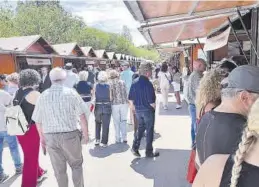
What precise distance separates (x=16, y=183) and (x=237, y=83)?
435 centimetres

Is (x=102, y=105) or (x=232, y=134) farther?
(x=102, y=105)

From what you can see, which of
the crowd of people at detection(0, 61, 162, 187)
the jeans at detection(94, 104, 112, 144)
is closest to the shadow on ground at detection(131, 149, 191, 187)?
the crowd of people at detection(0, 61, 162, 187)

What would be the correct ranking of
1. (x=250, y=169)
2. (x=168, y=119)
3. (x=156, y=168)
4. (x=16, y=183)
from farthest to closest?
(x=168, y=119)
(x=156, y=168)
(x=16, y=183)
(x=250, y=169)

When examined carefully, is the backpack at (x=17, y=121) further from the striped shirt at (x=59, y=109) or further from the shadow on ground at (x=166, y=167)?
the shadow on ground at (x=166, y=167)

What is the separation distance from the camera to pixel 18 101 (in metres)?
4.61

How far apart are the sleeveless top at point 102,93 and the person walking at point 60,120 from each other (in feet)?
9.38

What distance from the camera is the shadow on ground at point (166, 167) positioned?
16.1 feet

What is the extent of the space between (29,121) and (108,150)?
8.13 ft

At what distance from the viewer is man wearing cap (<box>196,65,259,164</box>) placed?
76.6 inches

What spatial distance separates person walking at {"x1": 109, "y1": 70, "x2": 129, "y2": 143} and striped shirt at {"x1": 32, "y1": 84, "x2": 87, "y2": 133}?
9.79 feet

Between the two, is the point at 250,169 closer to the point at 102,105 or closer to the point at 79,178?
the point at 79,178

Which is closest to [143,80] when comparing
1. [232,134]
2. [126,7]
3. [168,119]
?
[126,7]

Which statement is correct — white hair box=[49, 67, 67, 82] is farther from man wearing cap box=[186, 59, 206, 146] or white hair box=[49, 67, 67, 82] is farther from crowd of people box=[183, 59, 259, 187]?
man wearing cap box=[186, 59, 206, 146]

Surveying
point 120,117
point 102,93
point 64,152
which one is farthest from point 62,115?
point 120,117
